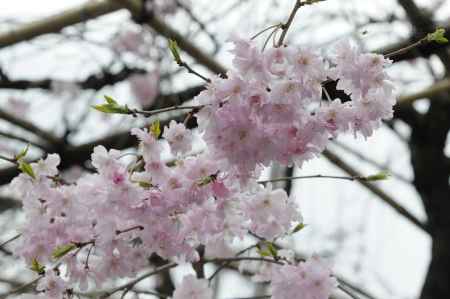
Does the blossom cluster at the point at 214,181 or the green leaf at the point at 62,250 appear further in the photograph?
the green leaf at the point at 62,250

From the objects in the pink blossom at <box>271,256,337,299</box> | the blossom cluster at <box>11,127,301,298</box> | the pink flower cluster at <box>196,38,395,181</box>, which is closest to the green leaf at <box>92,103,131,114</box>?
the blossom cluster at <box>11,127,301,298</box>

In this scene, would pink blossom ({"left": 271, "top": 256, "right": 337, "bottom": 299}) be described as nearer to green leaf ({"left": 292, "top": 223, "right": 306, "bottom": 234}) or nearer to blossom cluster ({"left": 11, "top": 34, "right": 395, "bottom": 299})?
blossom cluster ({"left": 11, "top": 34, "right": 395, "bottom": 299})

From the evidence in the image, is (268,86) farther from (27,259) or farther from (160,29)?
(160,29)

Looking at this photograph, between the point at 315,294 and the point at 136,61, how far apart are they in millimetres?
2124

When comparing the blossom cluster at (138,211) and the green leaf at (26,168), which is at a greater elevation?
the green leaf at (26,168)

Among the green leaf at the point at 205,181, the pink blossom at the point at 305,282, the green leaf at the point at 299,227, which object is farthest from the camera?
the green leaf at the point at 299,227

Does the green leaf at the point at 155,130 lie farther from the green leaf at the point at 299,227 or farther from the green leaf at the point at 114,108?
the green leaf at the point at 299,227

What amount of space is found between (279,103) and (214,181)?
0.74 feet

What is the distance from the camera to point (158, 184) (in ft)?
3.92

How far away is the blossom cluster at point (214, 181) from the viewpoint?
3.46ft

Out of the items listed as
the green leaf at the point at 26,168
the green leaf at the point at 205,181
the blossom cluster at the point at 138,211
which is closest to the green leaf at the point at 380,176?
the blossom cluster at the point at 138,211

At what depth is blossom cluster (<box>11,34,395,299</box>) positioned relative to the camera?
41.5 inches

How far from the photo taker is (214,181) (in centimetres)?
119

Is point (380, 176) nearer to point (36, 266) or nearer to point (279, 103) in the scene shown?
point (279, 103)
